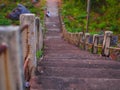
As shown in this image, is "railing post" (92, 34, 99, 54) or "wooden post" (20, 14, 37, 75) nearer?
"wooden post" (20, 14, 37, 75)

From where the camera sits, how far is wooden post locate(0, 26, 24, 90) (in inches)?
99.3

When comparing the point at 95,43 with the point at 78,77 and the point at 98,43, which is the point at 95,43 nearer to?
the point at 98,43

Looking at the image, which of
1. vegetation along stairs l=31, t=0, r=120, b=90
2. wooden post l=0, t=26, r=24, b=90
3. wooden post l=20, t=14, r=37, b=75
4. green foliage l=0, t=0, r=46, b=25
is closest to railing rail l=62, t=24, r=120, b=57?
vegetation along stairs l=31, t=0, r=120, b=90

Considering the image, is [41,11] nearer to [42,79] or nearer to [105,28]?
[105,28]

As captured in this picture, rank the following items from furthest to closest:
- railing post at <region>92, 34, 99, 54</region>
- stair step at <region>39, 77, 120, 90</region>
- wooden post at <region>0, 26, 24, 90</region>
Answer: railing post at <region>92, 34, 99, 54</region> → stair step at <region>39, 77, 120, 90</region> → wooden post at <region>0, 26, 24, 90</region>

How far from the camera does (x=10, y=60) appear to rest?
8.77 ft

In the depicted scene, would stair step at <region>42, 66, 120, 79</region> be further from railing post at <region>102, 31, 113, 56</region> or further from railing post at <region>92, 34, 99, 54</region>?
railing post at <region>92, 34, 99, 54</region>

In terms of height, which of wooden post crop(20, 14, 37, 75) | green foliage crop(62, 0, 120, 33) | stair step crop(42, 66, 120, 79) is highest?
wooden post crop(20, 14, 37, 75)

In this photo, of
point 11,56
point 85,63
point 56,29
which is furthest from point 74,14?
point 11,56

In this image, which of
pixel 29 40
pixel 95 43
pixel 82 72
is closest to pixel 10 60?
pixel 29 40

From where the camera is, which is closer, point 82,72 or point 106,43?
point 82,72

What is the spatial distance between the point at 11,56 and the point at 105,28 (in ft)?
64.0

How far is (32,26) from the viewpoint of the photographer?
5750mm

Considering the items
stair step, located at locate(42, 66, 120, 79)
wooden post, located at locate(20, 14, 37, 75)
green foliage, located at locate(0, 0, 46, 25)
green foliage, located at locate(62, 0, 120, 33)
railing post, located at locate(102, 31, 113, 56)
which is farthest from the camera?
green foliage, located at locate(0, 0, 46, 25)
